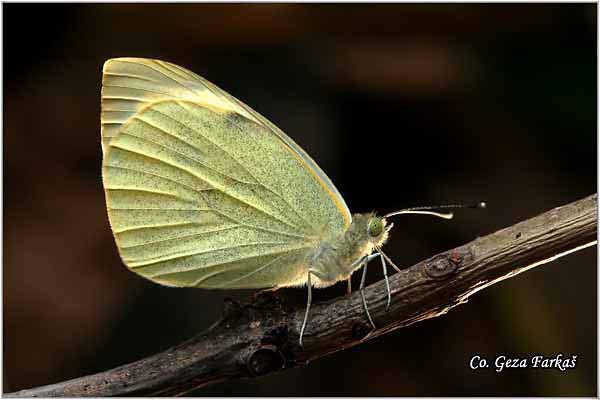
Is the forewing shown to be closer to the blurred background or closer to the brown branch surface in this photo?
the brown branch surface

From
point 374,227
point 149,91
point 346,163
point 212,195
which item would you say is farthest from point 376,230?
point 346,163

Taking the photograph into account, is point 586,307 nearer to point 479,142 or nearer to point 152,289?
point 479,142

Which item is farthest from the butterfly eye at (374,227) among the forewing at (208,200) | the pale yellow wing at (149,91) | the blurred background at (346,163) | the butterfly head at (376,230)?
the blurred background at (346,163)

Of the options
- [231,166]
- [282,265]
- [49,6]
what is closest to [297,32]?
[49,6]

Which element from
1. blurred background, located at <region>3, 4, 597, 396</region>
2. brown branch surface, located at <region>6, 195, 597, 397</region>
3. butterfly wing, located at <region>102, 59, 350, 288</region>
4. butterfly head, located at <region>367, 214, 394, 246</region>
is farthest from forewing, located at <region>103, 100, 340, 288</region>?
blurred background, located at <region>3, 4, 597, 396</region>

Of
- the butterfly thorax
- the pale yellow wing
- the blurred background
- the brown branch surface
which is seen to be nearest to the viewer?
the brown branch surface

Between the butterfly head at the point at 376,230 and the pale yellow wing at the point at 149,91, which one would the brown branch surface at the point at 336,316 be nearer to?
the butterfly head at the point at 376,230
